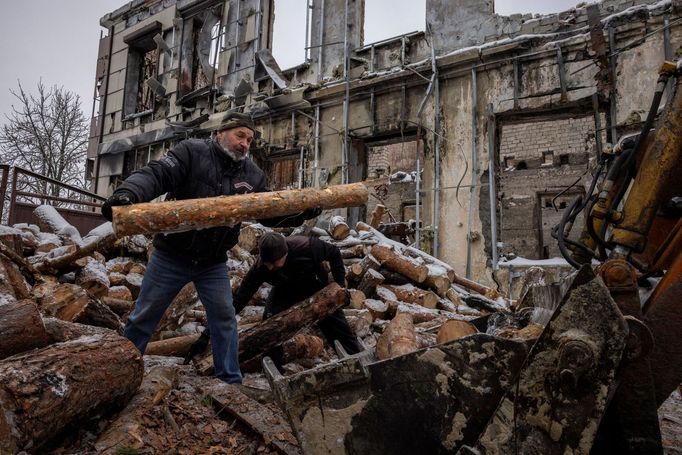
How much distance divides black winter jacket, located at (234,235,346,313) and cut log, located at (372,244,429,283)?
6.84ft

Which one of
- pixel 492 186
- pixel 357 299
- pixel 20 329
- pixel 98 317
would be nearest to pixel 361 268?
pixel 357 299

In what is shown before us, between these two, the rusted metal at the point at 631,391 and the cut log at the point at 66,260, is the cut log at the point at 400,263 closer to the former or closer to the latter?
the cut log at the point at 66,260

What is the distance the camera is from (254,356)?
355 cm

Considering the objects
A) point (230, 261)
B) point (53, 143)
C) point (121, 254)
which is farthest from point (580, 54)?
point (53, 143)

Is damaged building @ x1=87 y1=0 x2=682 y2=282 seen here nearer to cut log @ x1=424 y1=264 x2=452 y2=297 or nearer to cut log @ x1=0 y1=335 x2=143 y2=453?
cut log @ x1=424 y1=264 x2=452 y2=297

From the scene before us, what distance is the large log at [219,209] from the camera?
2201mm

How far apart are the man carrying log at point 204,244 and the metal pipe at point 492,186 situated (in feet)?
18.7

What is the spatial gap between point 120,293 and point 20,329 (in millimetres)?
2666

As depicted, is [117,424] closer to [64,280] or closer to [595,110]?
[64,280]

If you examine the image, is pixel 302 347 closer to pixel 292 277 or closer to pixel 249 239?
pixel 292 277

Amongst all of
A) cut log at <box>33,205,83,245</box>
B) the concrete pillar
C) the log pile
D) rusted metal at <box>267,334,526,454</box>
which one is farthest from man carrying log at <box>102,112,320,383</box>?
the concrete pillar

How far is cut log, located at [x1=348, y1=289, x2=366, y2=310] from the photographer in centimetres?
512

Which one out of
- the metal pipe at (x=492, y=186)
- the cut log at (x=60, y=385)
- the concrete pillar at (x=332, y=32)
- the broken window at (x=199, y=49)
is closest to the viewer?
the cut log at (x=60, y=385)

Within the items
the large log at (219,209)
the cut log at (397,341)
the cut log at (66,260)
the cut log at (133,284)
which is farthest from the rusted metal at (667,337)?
the cut log at (66,260)
